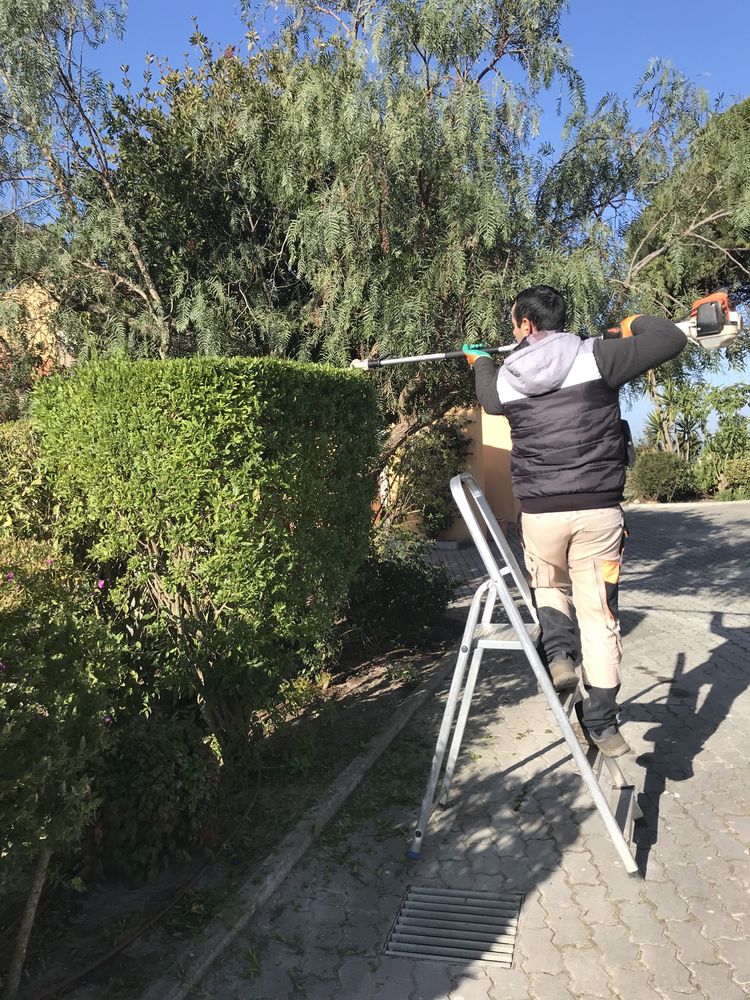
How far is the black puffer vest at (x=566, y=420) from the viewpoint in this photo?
357cm

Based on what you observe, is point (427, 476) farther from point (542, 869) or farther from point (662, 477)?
point (662, 477)

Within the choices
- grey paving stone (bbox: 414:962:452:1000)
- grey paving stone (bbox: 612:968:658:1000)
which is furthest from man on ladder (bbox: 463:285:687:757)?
grey paving stone (bbox: 414:962:452:1000)

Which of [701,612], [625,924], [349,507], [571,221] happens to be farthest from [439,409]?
[625,924]

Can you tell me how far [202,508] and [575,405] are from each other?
1.80 meters

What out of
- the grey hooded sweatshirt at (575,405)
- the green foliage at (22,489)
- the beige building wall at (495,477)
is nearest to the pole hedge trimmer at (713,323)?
the grey hooded sweatshirt at (575,405)

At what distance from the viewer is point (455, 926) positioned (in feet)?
10.3

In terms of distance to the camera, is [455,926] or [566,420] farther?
[566,420]

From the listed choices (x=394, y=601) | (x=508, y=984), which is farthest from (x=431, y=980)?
(x=394, y=601)

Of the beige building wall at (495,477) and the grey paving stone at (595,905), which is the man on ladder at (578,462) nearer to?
the grey paving stone at (595,905)

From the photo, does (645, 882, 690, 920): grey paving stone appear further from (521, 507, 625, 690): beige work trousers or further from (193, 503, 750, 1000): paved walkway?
(521, 507, 625, 690): beige work trousers

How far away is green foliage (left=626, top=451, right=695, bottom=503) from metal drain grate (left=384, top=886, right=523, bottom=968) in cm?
2039

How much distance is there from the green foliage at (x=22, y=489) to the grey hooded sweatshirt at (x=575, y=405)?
8.02 feet

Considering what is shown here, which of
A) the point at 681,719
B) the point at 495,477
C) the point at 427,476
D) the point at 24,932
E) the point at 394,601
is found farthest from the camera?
the point at 495,477

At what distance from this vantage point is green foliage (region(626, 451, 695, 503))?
2253 cm
